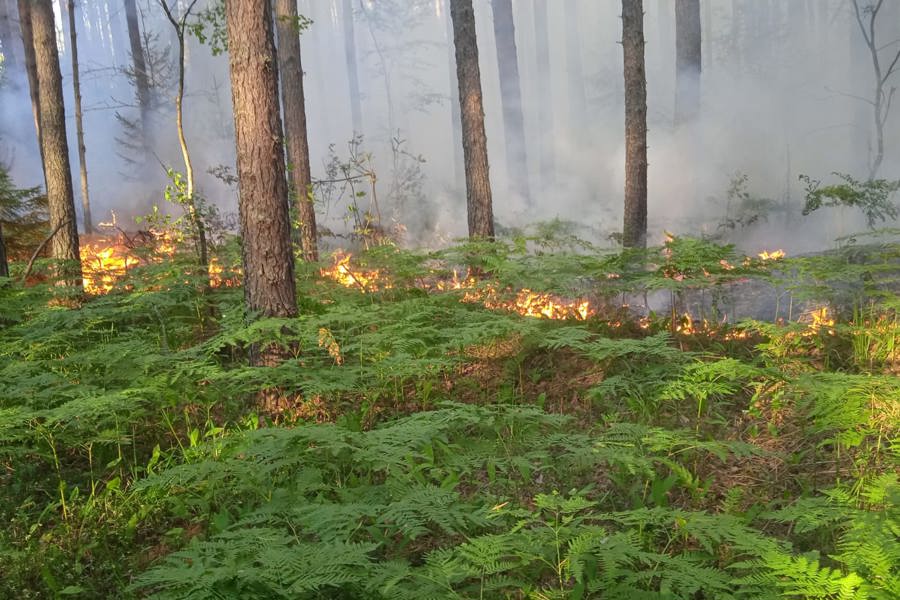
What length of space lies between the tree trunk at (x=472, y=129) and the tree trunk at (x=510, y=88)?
15651 millimetres

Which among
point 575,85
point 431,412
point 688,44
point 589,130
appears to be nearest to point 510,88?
point 589,130

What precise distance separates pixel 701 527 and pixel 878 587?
61 cm

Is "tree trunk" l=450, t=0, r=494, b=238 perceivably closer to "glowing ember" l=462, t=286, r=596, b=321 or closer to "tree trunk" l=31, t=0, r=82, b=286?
"glowing ember" l=462, t=286, r=596, b=321

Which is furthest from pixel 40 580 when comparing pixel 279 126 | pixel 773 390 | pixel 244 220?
pixel 773 390

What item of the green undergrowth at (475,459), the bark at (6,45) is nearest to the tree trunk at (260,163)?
the green undergrowth at (475,459)

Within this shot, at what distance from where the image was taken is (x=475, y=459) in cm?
320

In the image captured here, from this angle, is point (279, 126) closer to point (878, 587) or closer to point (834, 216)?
point (878, 587)

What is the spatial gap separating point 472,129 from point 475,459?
6915 mm

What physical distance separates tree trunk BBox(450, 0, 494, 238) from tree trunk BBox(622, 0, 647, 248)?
83.2 inches

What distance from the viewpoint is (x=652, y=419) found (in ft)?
14.1

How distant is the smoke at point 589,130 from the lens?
2147 cm

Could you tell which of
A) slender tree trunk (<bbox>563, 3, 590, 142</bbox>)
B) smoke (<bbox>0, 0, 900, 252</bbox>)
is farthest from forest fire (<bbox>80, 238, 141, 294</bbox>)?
slender tree trunk (<bbox>563, 3, 590, 142</bbox>)

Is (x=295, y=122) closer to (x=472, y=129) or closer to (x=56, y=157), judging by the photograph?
(x=472, y=129)

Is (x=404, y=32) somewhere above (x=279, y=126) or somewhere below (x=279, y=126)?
above
